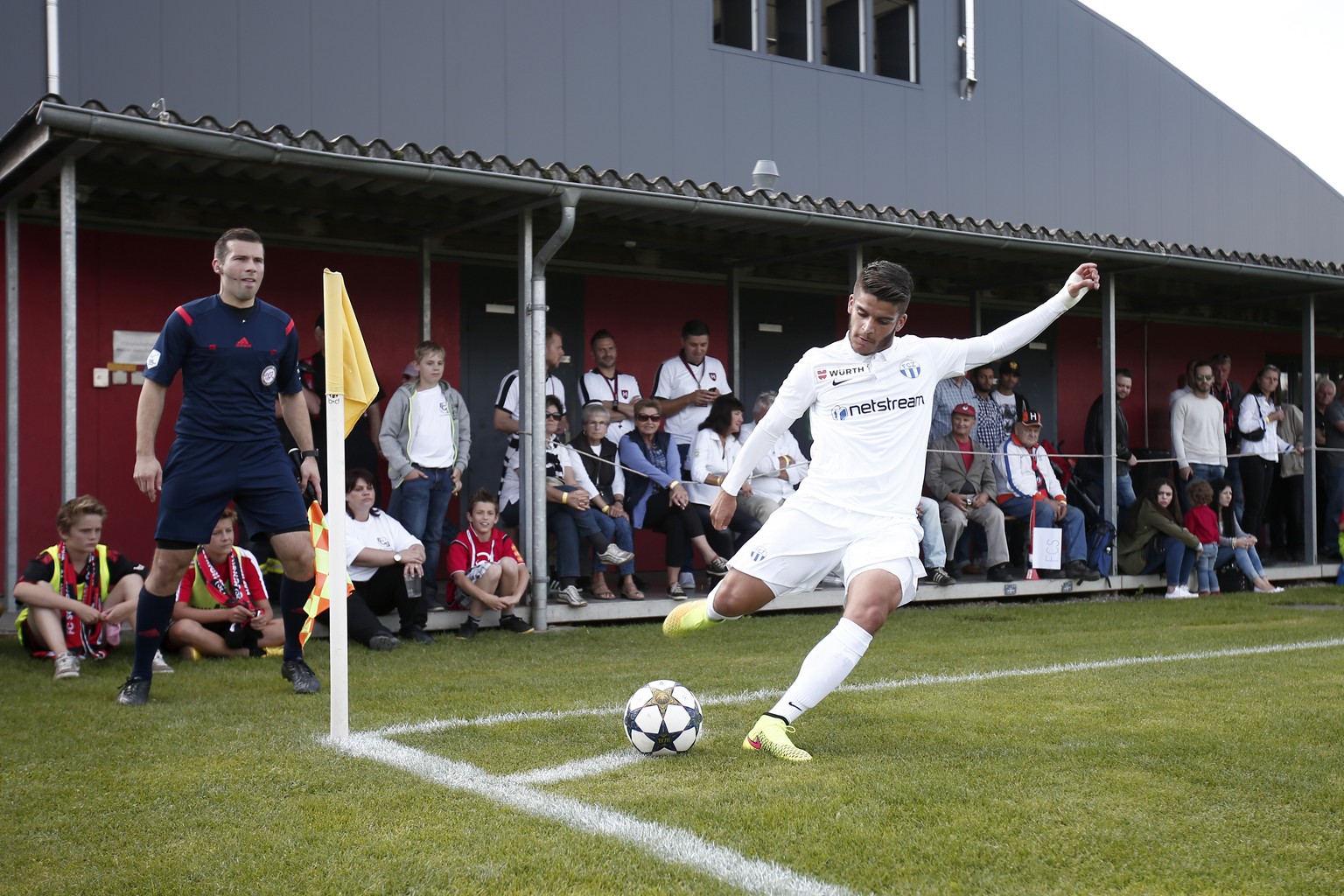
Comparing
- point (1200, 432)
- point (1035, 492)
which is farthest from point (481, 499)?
point (1200, 432)

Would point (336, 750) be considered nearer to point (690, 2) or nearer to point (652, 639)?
point (652, 639)

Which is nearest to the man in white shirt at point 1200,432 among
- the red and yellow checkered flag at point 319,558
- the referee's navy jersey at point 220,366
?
the referee's navy jersey at point 220,366

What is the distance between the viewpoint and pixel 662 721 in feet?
15.6

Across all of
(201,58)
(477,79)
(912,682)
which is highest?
(477,79)

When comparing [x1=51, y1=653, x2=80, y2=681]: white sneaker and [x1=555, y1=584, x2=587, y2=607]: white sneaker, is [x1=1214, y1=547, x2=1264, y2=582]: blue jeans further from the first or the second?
[x1=51, y1=653, x2=80, y2=681]: white sneaker

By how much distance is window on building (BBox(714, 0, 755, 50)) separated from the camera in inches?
552

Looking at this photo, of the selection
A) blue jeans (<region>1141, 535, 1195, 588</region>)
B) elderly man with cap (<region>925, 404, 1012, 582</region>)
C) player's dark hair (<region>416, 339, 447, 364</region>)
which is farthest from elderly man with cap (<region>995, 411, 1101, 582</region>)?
player's dark hair (<region>416, 339, 447, 364</region>)

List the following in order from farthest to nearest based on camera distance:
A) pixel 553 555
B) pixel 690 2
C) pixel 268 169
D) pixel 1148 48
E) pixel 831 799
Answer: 1. pixel 1148 48
2. pixel 690 2
3. pixel 553 555
4. pixel 268 169
5. pixel 831 799

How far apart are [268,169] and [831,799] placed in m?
6.18

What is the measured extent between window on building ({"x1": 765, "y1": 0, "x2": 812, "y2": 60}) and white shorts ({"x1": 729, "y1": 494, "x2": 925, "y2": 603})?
10366 millimetres

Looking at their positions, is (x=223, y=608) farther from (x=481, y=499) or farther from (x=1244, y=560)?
(x=1244, y=560)

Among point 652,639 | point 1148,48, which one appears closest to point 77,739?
point 652,639

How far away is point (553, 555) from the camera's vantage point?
1066cm

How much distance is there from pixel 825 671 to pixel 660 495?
566 cm
